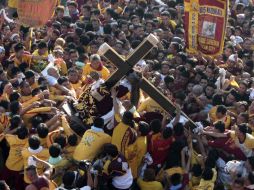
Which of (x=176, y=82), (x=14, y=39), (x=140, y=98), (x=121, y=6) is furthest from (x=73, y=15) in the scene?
(x=140, y=98)

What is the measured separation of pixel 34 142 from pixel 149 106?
1955 mm

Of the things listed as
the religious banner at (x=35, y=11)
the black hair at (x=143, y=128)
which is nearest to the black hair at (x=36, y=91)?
the religious banner at (x=35, y=11)

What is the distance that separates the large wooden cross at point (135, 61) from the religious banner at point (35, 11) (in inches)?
155

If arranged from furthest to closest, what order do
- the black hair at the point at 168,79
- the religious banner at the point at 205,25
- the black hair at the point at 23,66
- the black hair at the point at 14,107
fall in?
the black hair at the point at 23,66 < the black hair at the point at 168,79 < the religious banner at the point at 205,25 < the black hair at the point at 14,107

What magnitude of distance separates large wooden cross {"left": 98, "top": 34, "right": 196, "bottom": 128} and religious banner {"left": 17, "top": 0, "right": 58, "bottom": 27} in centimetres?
394

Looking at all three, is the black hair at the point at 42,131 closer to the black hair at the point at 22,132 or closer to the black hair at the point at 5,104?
the black hair at the point at 22,132

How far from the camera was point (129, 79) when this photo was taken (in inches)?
340

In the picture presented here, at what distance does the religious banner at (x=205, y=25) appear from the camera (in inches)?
432

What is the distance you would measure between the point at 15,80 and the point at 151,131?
3.16 meters

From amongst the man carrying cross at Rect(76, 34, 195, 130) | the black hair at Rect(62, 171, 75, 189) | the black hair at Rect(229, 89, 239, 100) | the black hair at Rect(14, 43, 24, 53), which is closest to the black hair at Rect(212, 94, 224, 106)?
the black hair at Rect(229, 89, 239, 100)

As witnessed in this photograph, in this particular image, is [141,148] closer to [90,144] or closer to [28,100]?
[90,144]

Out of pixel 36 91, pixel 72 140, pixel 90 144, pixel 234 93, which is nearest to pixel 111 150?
pixel 90 144

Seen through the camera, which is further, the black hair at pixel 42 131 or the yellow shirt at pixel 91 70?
the yellow shirt at pixel 91 70

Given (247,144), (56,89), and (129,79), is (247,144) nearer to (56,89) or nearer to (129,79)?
(129,79)
